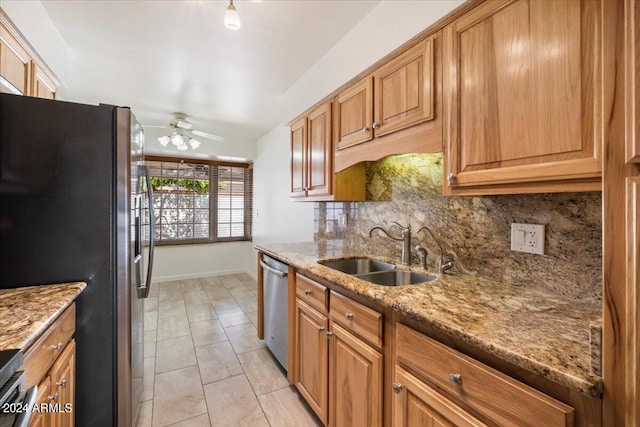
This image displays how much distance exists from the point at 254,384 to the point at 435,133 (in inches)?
82.8

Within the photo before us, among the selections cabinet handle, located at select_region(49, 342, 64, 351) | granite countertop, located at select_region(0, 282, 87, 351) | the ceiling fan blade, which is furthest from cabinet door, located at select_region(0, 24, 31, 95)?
the ceiling fan blade

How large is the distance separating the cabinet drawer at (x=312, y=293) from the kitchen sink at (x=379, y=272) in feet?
0.61

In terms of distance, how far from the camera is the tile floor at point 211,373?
178cm

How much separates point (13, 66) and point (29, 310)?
1348 mm

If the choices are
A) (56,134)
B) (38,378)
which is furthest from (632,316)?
(56,134)

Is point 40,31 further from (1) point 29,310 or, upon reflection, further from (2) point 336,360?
(2) point 336,360

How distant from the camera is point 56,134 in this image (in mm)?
1380

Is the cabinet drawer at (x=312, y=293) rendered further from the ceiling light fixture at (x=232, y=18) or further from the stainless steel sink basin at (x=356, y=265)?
the ceiling light fixture at (x=232, y=18)

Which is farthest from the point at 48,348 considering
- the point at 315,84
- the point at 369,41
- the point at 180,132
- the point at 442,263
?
the point at 180,132

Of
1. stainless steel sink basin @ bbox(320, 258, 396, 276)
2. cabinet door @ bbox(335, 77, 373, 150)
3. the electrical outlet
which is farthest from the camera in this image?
the electrical outlet

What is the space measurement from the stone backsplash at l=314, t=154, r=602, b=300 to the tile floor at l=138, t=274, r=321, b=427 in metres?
1.24

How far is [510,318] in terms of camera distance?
914 mm

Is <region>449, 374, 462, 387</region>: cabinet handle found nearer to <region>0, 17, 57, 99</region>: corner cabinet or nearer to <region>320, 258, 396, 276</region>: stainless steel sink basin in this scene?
<region>320, 258, 396, 276</region>: stainless steel sink basin

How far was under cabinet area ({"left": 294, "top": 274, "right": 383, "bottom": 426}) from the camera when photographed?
48.7 inches
